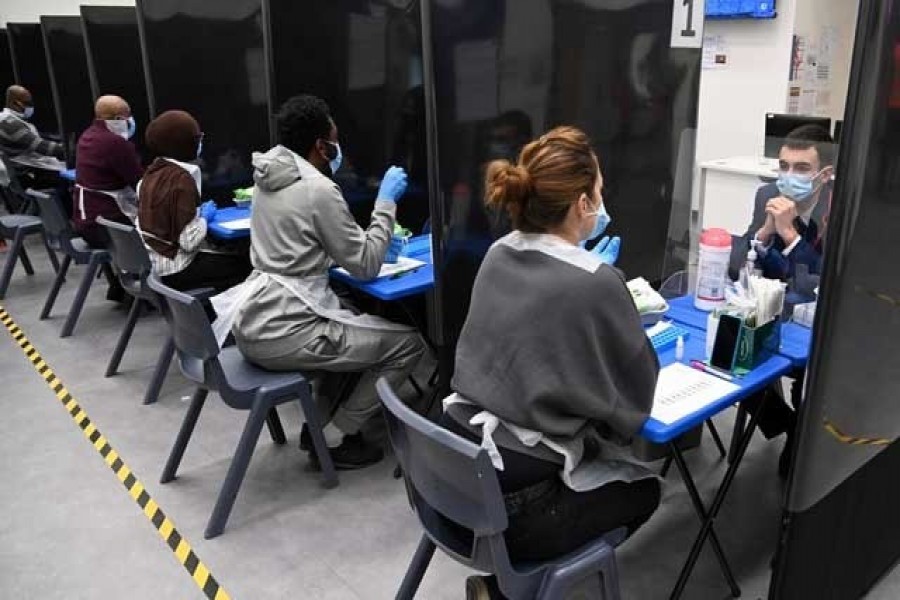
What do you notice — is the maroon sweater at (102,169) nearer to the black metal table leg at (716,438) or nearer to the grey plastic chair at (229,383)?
the grey plastic chair at (229,383)

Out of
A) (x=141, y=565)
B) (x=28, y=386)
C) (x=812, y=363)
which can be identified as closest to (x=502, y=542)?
(x=812, y=363)

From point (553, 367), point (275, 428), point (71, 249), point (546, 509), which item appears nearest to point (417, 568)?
point (546, 509)

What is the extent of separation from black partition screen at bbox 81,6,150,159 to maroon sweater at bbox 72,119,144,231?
2.14 ft

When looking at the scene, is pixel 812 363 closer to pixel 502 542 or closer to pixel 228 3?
pixel 502 542

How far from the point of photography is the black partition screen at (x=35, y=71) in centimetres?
644

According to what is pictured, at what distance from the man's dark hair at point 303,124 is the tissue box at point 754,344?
156 cm

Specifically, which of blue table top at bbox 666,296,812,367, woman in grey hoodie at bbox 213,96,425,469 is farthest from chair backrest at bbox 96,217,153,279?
blue table top at bbox 666,296,812,367

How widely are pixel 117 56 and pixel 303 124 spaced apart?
2928mm

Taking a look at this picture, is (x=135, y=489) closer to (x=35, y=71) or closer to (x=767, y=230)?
(x=767, y=230)

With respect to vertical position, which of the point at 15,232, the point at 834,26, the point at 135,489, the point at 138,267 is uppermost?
the point at 834,26

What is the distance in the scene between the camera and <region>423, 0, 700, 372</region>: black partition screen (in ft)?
7.22

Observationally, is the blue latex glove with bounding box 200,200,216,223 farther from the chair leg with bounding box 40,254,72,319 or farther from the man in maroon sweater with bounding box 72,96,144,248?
the chair leg with bounding box 40,254,72,319

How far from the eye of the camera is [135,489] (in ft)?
8.54

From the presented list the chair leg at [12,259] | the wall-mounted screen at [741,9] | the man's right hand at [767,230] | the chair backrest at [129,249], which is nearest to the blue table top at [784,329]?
the man's right hand at [767,230]
